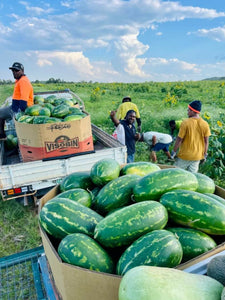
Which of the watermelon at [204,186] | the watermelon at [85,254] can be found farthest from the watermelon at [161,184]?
the watermelon at [85,254]

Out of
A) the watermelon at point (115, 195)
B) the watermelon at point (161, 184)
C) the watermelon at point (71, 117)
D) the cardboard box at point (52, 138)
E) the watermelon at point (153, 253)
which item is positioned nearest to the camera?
the watermelon at point (153, 253)

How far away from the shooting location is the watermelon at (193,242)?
140 centimetres

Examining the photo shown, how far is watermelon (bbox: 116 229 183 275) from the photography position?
1.24m

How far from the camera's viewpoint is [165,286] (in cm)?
94

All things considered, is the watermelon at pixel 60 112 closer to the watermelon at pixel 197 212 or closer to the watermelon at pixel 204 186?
the watermelon at pixel 204 186

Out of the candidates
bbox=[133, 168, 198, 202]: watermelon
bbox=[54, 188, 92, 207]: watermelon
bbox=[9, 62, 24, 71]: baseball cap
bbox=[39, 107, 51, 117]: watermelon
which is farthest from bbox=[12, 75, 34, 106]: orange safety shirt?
bbox=[133, 168, 198, 202]: watermelon

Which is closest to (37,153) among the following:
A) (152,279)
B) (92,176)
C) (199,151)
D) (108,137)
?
(108,137)

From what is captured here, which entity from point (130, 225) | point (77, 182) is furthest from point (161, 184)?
point (77, 182)

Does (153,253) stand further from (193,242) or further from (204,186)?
(204,186)

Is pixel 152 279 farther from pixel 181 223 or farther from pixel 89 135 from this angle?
pixel 89 135

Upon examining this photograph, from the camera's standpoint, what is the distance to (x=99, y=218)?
1635mm

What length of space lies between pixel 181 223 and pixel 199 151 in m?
3.47

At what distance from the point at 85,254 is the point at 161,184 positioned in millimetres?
693

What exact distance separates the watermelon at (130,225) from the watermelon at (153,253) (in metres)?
0.08
